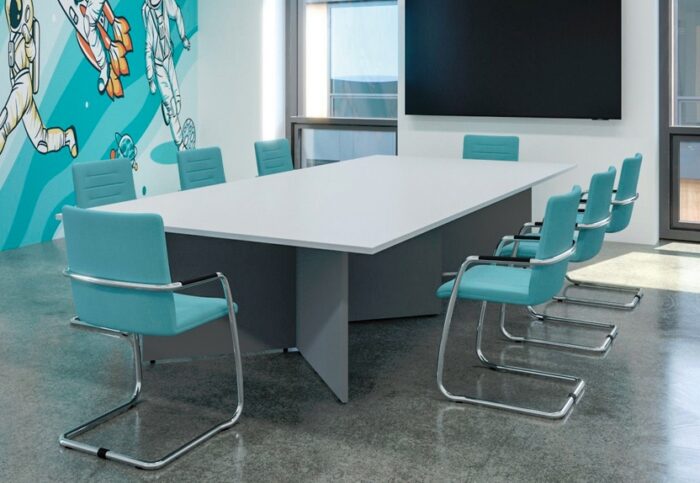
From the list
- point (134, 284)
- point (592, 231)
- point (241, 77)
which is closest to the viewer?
point (134, 284)

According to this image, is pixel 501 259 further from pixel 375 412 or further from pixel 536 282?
pixel 375 412

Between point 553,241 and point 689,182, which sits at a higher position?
point 689,182

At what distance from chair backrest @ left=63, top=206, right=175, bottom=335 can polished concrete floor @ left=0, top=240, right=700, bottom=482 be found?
49cm

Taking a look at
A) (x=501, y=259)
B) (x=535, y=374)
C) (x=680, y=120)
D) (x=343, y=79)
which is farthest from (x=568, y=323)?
(x=343, y=79)

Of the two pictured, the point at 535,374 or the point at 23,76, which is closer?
the point at 535,374

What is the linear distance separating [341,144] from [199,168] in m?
3.87

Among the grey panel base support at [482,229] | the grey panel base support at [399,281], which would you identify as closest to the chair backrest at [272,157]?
the grey panel base support at [482,229]

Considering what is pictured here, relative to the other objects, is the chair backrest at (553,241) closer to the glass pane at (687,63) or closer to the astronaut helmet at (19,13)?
the glass pane at (687,63)

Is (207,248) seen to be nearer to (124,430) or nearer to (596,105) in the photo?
(124,430)

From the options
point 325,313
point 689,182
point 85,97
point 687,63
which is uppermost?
point 687,63

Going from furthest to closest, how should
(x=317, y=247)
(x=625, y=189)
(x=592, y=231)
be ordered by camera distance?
(x=625, y=189), (x=592, y=231), (x=317, y=247)

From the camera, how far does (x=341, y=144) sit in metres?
9.16

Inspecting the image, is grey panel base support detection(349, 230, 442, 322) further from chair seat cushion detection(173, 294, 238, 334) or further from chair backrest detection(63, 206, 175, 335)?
chair backrest detection(63, 206, 175, 335)

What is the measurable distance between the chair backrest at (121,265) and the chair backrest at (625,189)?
306 cm
